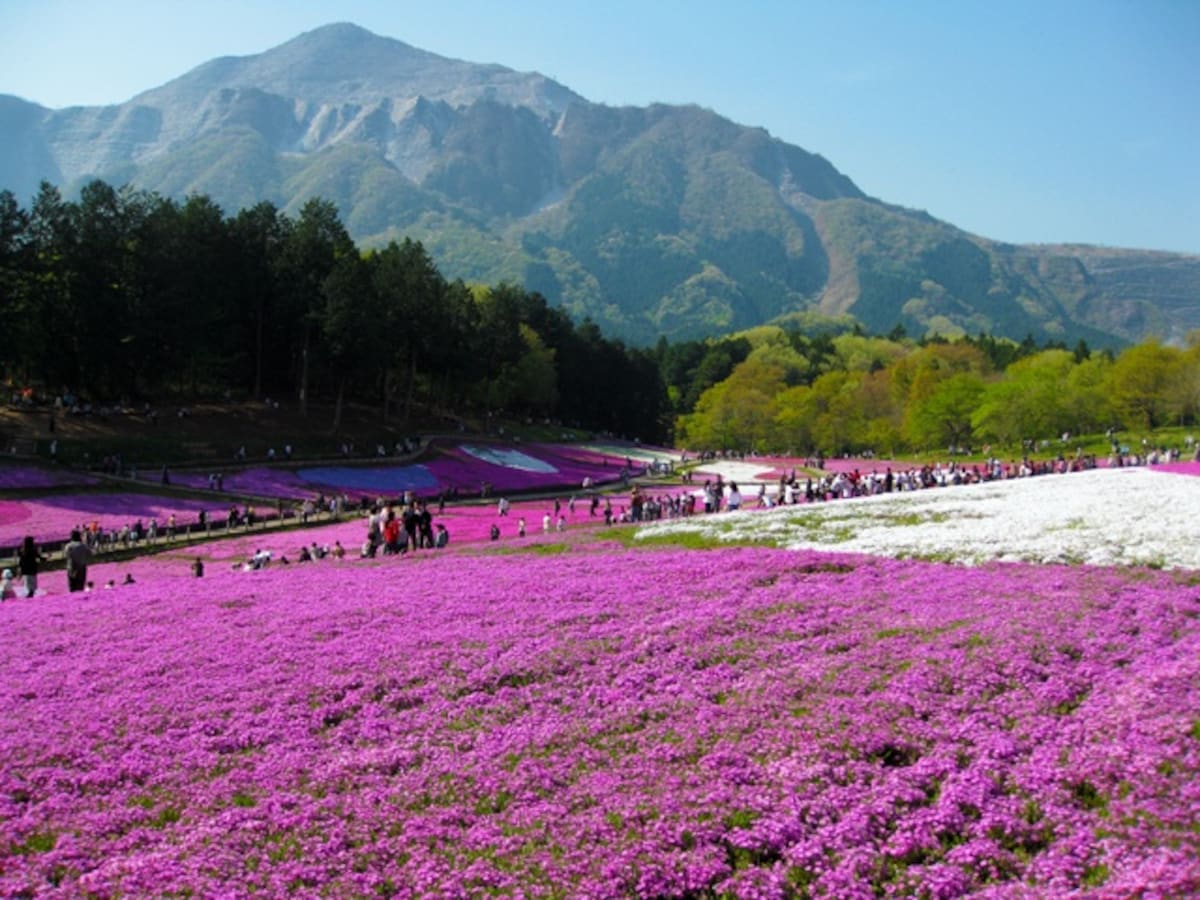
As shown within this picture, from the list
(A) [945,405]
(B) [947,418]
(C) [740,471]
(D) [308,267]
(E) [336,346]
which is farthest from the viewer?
(A) [945,405]

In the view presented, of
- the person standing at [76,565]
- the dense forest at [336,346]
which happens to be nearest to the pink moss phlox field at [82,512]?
the person standing at [76,565]

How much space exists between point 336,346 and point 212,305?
1004 centimetres

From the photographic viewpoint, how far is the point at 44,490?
54.3 metres

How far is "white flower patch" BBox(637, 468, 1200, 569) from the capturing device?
25281 mm

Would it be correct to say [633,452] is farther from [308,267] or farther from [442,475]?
[308,267]

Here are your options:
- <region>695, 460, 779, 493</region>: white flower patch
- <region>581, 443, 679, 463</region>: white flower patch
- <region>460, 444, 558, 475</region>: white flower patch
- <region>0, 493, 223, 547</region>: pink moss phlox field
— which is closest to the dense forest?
<region>460, 444, 558, 475</region>: white flower patch

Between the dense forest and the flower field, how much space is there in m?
57.6

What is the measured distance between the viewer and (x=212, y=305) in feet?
257

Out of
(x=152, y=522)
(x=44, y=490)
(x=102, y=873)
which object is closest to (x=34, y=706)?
(x=102, y=873)

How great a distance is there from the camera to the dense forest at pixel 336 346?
7256cm

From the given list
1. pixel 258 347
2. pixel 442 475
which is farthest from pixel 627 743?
pixel 258 347

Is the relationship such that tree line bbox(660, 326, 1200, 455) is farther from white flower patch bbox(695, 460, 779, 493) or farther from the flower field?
the flower field

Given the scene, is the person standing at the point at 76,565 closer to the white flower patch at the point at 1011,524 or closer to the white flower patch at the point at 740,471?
the white flower patch at the point at 1011,524

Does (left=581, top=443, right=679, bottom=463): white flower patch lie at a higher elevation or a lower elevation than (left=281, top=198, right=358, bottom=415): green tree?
lower
